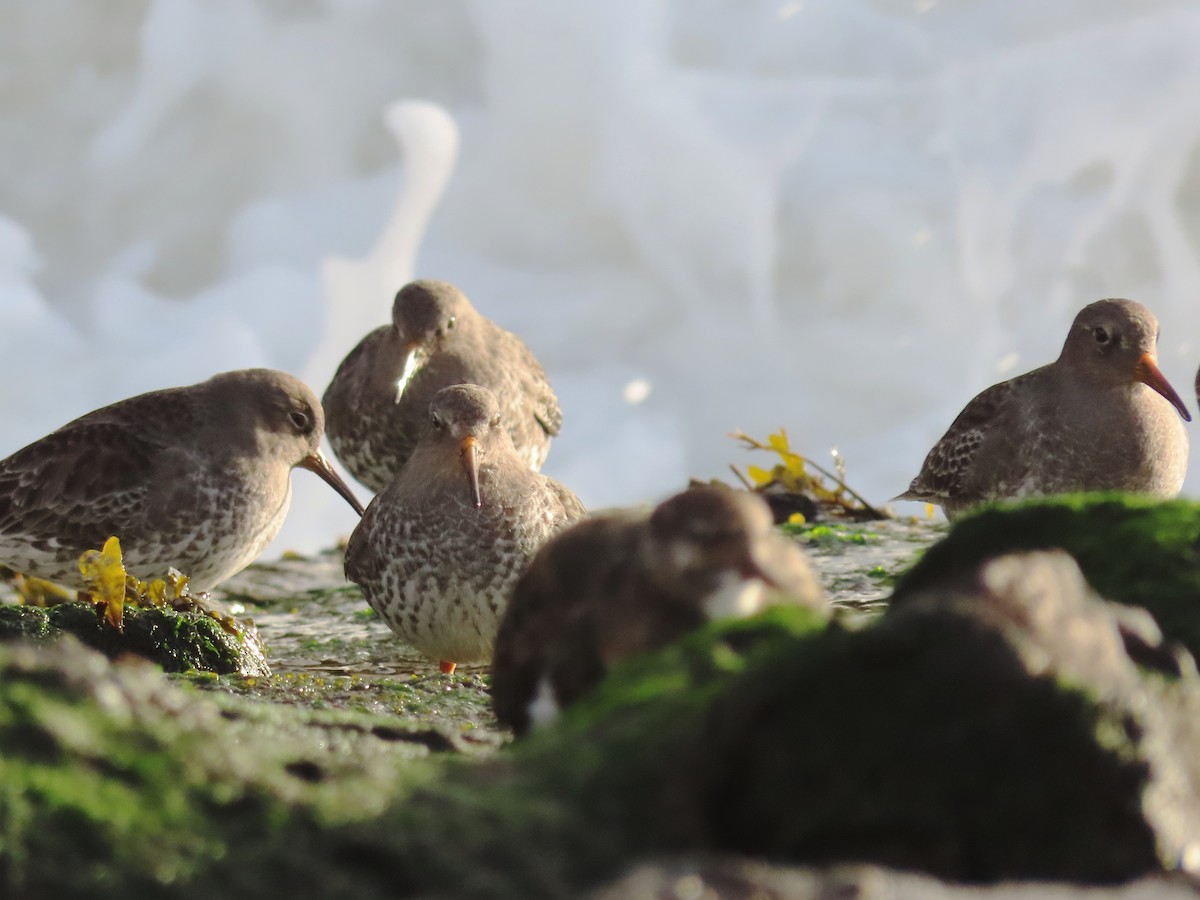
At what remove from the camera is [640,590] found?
12.8ft

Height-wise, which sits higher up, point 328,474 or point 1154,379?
point 1154,379

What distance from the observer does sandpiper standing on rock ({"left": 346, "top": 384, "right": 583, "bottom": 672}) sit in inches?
273

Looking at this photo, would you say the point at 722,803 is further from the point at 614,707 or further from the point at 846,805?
the point at 614,707

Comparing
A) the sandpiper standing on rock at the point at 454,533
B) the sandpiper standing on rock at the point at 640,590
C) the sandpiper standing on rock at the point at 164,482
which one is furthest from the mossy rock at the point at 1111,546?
the sandpiper standing on rock at the point at 164,482

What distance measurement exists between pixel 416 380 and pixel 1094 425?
4684mm

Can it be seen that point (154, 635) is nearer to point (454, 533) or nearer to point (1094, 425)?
point (454, 533)

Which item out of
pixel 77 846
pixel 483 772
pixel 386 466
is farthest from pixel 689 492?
pixel 386 466

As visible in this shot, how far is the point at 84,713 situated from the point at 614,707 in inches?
46.9

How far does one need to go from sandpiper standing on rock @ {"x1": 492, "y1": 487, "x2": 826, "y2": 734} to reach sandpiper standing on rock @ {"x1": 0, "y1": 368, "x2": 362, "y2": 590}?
180 inches

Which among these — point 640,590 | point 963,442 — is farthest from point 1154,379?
point 640,590

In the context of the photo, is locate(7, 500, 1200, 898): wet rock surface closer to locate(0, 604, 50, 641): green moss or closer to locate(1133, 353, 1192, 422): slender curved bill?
locate(0, 604, 50, 641): green moss

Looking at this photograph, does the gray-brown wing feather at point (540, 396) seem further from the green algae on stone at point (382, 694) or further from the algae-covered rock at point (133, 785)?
the algae-covered rock at point (133, 785)

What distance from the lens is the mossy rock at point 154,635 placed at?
6555 millimetres

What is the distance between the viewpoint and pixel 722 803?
2.83 metres
